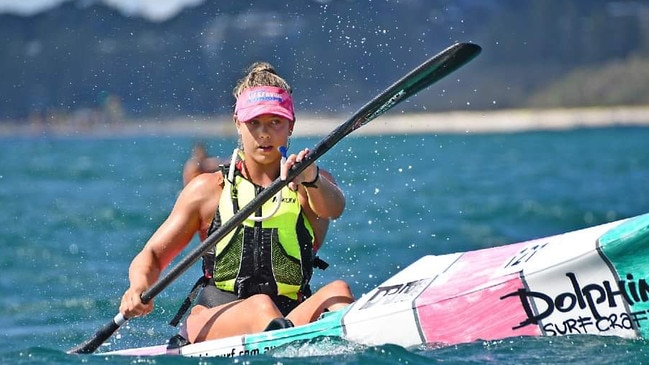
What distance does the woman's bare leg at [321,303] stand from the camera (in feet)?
18.9

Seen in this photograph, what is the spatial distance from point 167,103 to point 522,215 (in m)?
70.1

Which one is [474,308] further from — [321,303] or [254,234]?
[254,234]

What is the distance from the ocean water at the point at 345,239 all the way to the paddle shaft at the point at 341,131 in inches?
13.6

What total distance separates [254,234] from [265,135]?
20.4 inches

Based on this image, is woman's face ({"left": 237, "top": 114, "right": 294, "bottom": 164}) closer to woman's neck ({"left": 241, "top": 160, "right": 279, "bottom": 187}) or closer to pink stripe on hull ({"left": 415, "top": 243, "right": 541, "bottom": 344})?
woman's neck ({"left": 241, "top": 160, "right": 279, "bottom": 187})

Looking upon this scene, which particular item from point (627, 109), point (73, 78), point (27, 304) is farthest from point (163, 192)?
point (627, 109)

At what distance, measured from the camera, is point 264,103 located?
5645mm

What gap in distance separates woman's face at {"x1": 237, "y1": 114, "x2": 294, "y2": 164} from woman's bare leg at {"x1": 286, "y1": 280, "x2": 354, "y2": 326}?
2.33 ft

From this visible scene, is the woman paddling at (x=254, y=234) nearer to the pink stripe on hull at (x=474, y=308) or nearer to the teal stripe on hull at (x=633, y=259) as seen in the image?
the pink stripe on hull at (x=474, y=308)

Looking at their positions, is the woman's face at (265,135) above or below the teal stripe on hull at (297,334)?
above

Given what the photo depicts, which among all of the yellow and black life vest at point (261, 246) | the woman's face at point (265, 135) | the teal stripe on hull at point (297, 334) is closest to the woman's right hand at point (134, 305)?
the yellow and black life vest at point (261, 246)

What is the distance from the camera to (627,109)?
134625 millimetres

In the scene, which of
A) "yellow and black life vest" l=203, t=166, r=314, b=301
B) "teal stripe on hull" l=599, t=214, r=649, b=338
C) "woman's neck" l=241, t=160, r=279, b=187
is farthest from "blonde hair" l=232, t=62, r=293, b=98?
"teal stripe on hull" l=599, t=214, r=649, b=338

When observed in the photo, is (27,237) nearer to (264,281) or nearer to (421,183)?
(264,281)
